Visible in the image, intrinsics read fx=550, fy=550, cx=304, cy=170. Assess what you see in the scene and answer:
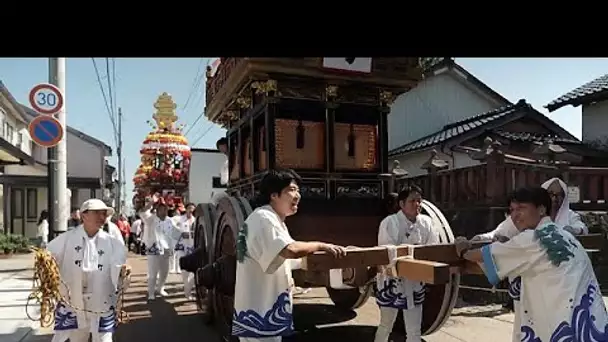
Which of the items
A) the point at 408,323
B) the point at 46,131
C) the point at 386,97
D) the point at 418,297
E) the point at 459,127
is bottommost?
the point at 408,323

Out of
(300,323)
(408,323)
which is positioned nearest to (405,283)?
(408,323)

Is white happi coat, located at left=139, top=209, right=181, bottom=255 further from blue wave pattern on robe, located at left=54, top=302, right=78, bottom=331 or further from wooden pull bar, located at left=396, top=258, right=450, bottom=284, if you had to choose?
wooden pull bar, located at left=396, top=258, right=450, bottom=284

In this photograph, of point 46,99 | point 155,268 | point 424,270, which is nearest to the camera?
point 424,270

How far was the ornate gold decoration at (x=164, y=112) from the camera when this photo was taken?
21547 millimetres

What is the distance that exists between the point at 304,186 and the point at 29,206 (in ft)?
72.9

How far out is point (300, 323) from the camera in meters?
6.98

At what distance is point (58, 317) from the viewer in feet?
14.1

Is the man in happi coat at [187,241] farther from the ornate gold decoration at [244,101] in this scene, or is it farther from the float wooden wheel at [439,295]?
the float wooden wheel at [439,295]

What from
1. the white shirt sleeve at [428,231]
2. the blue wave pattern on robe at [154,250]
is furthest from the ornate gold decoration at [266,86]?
the blue wave pattern on robe at [154,250]

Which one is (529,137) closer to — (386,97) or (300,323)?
(386,97)

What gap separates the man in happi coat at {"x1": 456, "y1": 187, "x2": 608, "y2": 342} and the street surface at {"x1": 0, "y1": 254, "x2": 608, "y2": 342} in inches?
121

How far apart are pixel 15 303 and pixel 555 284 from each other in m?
8.08

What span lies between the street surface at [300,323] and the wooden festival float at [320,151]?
0.49 m
